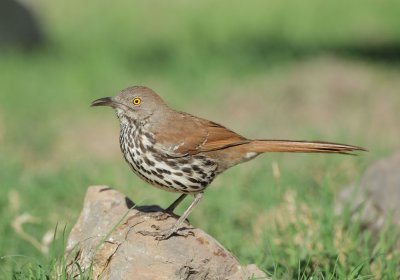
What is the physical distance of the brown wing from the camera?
5109 mm

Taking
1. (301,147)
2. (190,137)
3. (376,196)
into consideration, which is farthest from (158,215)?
(376,196)

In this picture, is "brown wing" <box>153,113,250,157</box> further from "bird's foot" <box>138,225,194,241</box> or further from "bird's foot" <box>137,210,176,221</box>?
"bird's foot" <box>138,225,194,241</box>

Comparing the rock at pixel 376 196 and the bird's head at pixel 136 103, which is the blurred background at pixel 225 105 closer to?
the rock at pixel 376 196

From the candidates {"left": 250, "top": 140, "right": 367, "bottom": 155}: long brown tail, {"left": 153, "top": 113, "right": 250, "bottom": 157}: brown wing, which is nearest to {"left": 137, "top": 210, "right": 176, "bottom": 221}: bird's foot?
{"left": 153, "top": 113, "right": 250, "bottom": 157}: brown wing

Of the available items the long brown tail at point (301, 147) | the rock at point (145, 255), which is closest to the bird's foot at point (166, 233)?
the rock at point (145, 255)

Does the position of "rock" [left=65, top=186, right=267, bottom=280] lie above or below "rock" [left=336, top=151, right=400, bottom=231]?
below

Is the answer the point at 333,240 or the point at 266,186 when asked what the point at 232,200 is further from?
the point at 333,240

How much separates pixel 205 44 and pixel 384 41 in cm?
372

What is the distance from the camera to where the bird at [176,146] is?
16.1ft

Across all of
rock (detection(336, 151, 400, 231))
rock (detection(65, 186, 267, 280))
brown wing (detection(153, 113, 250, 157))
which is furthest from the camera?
rock (detection(336, 151, 400, 231))

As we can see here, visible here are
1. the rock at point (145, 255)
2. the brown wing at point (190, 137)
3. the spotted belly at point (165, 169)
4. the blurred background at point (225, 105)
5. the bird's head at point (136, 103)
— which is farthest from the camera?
the blurred background at point (225, 105)

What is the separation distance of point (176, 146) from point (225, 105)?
21.4ft

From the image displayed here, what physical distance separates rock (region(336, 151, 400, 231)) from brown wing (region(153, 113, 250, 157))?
1.23m

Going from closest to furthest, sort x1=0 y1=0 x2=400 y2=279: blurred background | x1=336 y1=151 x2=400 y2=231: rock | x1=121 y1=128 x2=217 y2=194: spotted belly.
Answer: x1=121 y1=128 x2=217 y2=194: spotted belly < x1=0 y1=0 x2=400 y2=279: blurred background < x1=336 y1=151 x2=400 y2=231: rock
